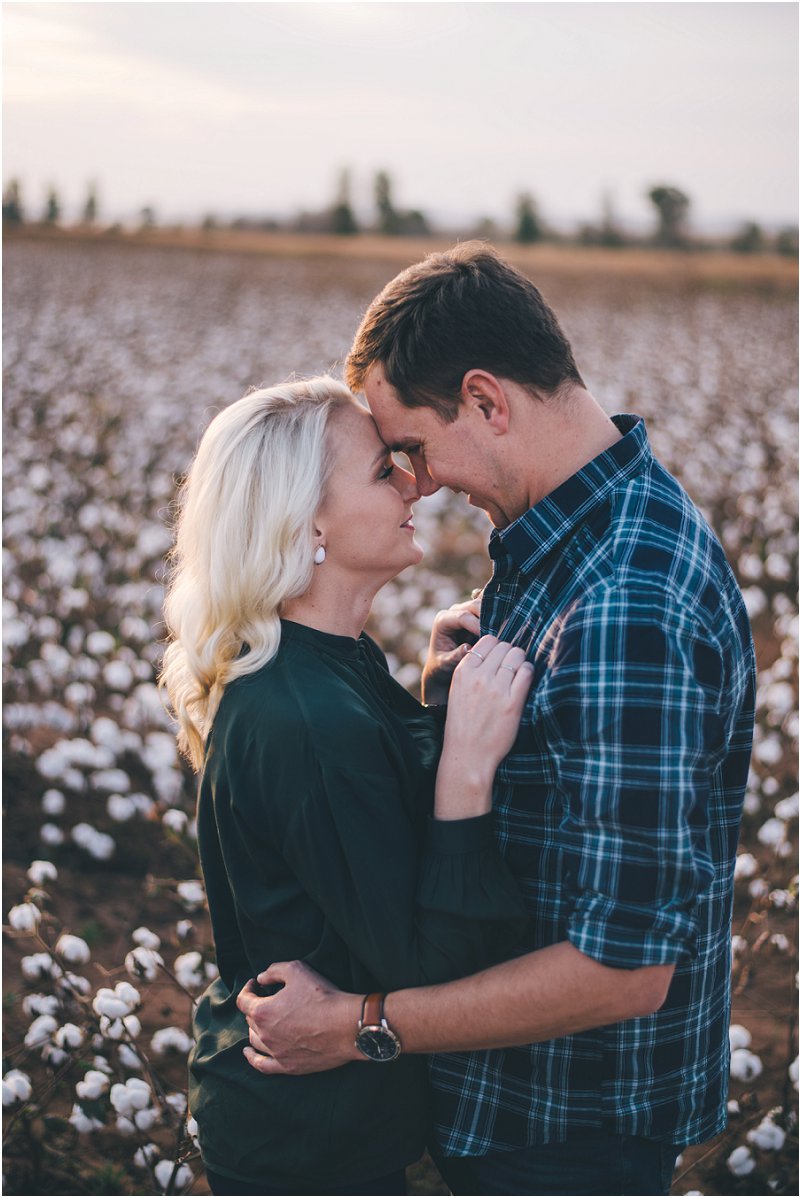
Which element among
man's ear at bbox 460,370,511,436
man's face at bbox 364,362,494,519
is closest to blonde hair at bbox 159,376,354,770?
man's face at bbox 364,362,494,519

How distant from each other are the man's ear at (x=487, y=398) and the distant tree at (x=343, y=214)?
56640mm

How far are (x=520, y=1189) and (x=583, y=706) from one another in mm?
1108

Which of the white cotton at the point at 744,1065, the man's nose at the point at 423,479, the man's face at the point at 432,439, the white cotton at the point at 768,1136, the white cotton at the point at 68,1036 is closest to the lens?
the man's face at the point at 432,439

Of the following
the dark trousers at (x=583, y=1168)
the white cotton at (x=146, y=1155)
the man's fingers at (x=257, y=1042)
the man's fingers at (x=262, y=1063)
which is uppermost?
the man's fingers at (x=257, y=1042)

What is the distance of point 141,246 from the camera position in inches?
1606

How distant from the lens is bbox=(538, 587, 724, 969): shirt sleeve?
5.90 ft

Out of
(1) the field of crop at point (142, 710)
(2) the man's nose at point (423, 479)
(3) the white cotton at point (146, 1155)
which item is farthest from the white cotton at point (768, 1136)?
(2) the man's nose at point (423, 479)

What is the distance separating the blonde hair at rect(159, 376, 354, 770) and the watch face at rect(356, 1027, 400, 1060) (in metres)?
0.77

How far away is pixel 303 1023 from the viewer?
2086 millimetres

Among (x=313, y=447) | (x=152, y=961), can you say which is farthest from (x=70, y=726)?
(x=313, y=447)

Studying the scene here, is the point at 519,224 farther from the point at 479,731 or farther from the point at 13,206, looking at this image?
the point at 479,731

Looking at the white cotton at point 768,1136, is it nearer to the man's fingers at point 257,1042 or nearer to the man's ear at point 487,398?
the man's fingers at point 257,1042

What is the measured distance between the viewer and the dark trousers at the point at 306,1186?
7.27 ft

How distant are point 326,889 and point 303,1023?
30cm
